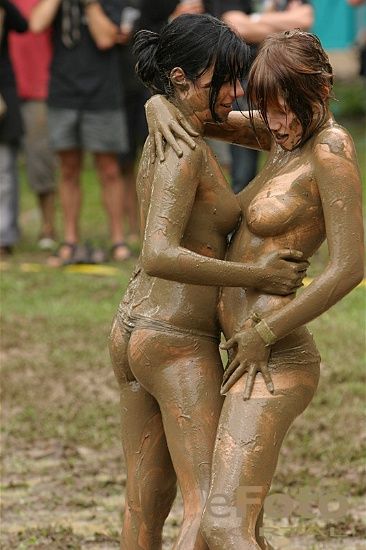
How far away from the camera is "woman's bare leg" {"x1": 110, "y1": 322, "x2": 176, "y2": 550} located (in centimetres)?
470

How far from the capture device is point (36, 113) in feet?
39.9

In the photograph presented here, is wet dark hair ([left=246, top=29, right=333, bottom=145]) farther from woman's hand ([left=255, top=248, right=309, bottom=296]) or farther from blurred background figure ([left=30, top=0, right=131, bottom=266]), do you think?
blurred background figure ([left=30, top=0, right=131, bottom=266])

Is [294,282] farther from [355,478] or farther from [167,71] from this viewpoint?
[355,478]

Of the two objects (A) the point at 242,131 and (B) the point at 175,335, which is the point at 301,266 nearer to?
(B) the point at 175,335

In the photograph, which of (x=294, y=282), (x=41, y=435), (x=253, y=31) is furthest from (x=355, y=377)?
(x=294, y=282)

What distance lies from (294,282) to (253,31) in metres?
6.28

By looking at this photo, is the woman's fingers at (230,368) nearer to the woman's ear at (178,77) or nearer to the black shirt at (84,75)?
the woman's ear at (178,77)

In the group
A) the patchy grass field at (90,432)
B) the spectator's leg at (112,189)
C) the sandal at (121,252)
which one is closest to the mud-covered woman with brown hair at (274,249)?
the patchy grass field at (90,432)

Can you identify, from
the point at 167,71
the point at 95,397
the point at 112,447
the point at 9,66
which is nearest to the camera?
the point at 167,71

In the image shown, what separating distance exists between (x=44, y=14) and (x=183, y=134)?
6849 millimetres

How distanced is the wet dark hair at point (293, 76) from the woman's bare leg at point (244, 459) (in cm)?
88

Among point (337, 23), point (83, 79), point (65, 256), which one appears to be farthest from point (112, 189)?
point (337, 23)

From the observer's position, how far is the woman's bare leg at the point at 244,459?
4.20 metres

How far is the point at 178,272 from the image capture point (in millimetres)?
4289
